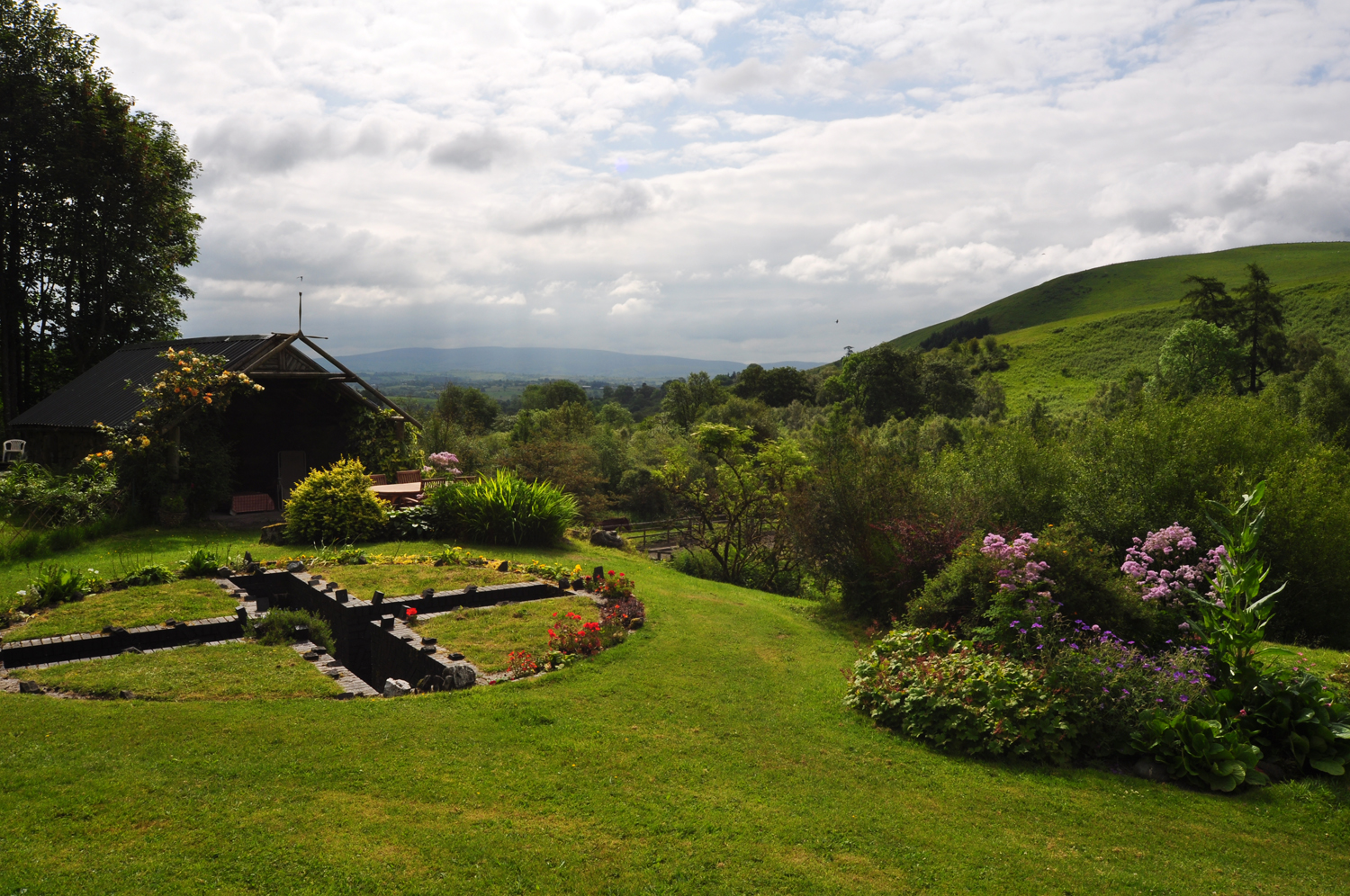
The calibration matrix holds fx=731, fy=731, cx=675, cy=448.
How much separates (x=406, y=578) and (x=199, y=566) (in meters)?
3.12

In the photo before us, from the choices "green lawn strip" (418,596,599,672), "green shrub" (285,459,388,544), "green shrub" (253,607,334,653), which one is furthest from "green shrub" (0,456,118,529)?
"green lawn strip" (418,596,599,672)

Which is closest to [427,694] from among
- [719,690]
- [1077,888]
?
[719,690]

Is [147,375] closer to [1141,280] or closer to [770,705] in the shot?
[770,705]

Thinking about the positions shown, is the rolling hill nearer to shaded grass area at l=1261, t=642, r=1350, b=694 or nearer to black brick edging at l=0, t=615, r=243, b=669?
shaded grass area at l=1261, t=642, r=1350, b=694

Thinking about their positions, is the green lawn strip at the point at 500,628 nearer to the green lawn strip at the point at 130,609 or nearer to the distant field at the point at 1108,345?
the green lawn strip at the point at 130,609

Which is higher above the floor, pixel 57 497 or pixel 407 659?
pixel 57 497

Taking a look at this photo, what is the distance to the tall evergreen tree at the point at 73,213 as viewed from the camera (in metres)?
24.8

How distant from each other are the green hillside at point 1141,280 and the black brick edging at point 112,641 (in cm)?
10409

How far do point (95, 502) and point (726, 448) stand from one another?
15.8m

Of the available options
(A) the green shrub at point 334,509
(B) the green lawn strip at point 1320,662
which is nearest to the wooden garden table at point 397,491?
(A) the green shrub at point 334,509

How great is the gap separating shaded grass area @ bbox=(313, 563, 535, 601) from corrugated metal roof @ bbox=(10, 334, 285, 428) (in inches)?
323

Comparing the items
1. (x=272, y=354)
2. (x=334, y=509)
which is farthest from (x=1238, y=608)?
(x=272, y=354)

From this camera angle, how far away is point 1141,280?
106938 mm

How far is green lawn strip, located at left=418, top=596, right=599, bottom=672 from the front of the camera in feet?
28.8
